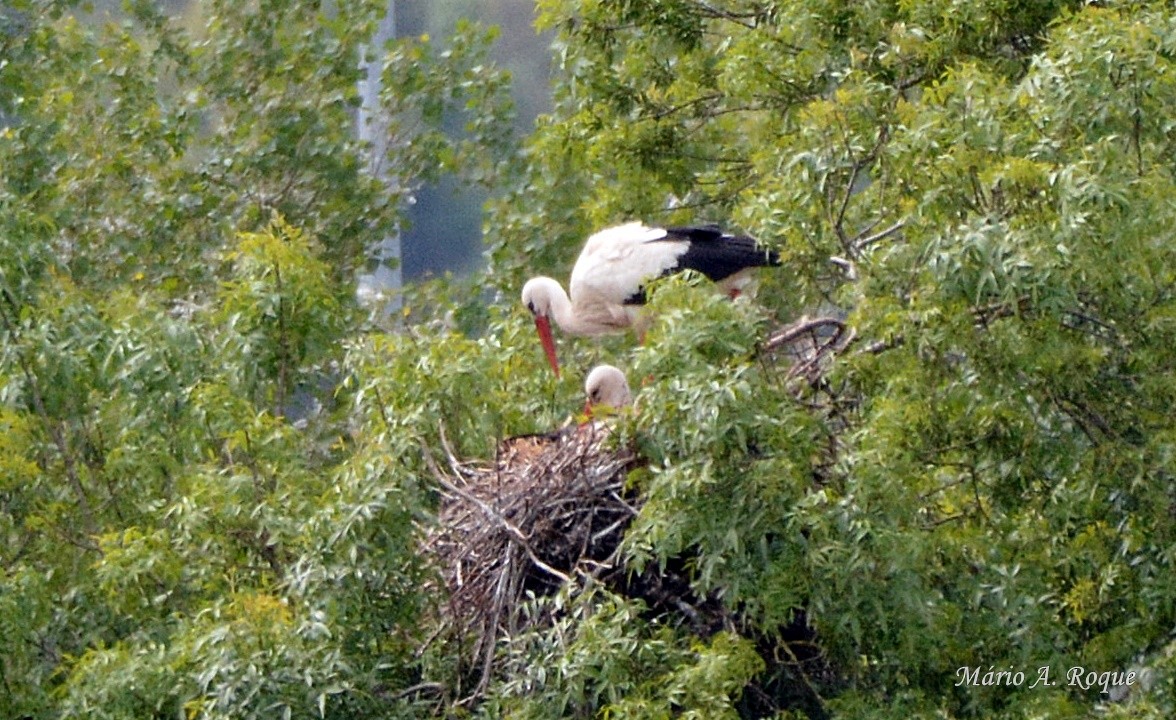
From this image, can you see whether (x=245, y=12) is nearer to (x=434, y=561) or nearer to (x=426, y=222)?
(x=426, y=222)

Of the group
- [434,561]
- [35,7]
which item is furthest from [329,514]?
[35,7]

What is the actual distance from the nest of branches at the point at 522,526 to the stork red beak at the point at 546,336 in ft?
7.09

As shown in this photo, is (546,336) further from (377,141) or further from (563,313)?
(377,141)

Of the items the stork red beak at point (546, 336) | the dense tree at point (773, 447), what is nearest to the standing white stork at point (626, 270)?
the stork red beak at point (546, 336)

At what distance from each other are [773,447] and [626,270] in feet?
11.3

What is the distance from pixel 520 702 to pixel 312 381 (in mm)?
1979

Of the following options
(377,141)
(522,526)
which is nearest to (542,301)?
(522,526)

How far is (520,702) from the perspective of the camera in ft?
17.8

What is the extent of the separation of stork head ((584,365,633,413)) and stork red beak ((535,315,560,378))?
821 millimetres

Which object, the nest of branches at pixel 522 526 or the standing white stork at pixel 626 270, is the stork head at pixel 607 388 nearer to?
the standing white stork at pixel 626 270

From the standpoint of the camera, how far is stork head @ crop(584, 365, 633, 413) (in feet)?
25.4

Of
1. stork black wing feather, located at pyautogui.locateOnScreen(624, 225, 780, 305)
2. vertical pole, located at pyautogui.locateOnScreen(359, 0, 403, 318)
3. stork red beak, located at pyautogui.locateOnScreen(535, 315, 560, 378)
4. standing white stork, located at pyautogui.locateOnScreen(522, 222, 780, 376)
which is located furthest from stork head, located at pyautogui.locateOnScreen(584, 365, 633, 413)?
vertical pole, located at pyautogui.locateOnScreen(359, 0, 403, 318)

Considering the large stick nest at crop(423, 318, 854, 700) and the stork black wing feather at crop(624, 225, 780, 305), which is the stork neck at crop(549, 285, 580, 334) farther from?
the large stick nest at crop(423, 318, 854, 700)

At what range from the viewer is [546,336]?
29.3ft
